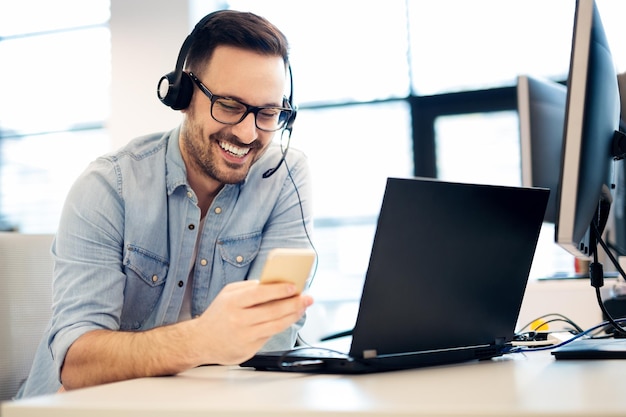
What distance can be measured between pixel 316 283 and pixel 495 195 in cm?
294

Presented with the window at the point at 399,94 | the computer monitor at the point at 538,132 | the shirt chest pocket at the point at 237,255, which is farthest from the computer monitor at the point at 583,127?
the window at the point at 399,94

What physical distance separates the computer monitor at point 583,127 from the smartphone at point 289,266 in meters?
0.32

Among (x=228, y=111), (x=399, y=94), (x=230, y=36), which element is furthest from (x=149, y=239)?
(x=399, y=94)

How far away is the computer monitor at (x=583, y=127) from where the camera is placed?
31.7 inches

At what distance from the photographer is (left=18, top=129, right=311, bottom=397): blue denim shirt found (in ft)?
3.94

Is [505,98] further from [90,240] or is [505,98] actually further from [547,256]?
[90,240]

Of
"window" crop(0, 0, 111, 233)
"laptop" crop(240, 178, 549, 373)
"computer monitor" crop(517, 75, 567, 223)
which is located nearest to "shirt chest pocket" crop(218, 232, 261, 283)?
"laptop" crop(240, 178, 549, 373)

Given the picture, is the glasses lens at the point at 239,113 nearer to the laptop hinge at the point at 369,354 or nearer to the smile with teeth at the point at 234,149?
the smile with teeth at the point at 234,149

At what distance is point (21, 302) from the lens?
142cm

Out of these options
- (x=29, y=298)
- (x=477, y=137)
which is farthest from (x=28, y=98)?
(x=29, y=298)

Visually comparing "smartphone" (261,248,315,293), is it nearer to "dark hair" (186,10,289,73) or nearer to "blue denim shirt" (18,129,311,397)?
"blue denim shirt" (18,129,311,397)

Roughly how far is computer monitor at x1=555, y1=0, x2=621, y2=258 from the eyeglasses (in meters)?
0.66

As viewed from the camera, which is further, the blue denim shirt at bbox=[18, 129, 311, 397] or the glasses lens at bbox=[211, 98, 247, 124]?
the glasses lens at bbox=[211, 98, 247, 124]

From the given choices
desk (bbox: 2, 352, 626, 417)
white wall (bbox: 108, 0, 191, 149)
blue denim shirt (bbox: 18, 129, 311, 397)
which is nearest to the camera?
desk (bbox: 2, 352, 626, 417)
